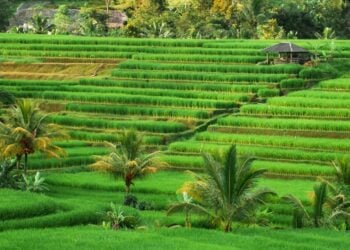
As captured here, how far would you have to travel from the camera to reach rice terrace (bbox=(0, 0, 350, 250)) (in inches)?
824

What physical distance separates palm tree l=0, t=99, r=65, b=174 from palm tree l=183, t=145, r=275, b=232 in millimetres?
8671

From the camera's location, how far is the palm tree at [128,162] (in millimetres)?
26984

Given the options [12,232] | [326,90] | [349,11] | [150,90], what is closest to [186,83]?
[150,90]

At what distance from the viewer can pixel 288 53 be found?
1738 inches

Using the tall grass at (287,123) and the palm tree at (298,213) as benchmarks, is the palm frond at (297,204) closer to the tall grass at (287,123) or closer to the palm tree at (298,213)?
the palm tree at (298,213)

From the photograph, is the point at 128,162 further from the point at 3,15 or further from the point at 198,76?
the point at 3,15

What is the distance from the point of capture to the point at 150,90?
138ft

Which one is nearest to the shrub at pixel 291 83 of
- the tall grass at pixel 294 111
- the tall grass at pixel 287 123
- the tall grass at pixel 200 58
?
the tall grass at pixel 294 111

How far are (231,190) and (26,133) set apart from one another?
978 cm

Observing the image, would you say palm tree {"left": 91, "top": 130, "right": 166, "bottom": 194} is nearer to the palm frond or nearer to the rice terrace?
the rice terrace

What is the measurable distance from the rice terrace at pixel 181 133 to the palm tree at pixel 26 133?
0.05m

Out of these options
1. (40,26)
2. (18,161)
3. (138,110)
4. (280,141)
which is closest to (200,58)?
(138,110)

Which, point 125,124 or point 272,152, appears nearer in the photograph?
point 272,152

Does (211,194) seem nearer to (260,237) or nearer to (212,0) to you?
(260,237)
